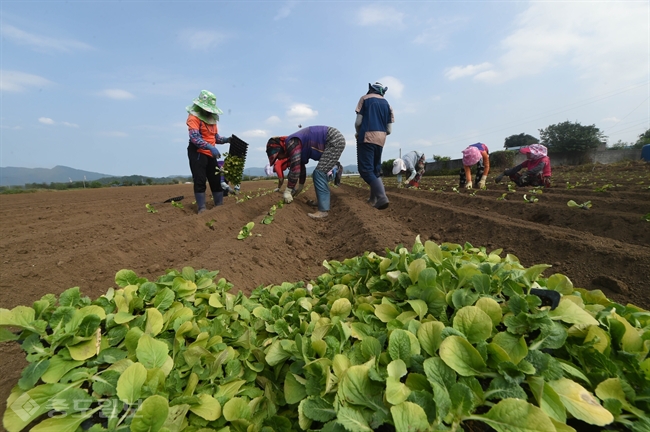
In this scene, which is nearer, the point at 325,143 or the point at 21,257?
the point at 21,257

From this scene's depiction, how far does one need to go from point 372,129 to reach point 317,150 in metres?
1.21

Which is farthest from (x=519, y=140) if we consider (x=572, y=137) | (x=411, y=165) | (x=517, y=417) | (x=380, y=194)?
(x=517, y=417)

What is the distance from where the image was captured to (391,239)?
3377 millimetres

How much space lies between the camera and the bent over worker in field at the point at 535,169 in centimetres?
866

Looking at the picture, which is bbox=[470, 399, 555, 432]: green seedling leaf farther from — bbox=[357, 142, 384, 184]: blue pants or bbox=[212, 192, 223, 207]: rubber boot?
bbox=[212, 192, 223, 207]: rubber boot

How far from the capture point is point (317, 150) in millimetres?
6105

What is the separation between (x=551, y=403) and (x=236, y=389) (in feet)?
3.05

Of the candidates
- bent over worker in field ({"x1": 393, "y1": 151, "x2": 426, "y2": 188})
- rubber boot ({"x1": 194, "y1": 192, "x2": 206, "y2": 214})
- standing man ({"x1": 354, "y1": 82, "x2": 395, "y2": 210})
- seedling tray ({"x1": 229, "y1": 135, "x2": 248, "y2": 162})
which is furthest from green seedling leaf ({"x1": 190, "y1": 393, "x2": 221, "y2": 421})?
bent over worker in field ({"x1": 393, "y1": 151, "x2": 426, "y2": 188})

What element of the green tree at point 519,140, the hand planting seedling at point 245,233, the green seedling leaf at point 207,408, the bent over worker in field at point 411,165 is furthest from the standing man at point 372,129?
the green tree at point 519,140

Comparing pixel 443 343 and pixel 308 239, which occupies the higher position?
pixel 443 343

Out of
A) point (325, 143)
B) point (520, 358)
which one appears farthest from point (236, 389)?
point (325, 143)

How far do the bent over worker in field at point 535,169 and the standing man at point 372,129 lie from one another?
548 cm

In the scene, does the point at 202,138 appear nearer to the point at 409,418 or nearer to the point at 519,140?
the point at 409,418

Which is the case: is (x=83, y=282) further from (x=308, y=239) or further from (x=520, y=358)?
(x=520, y=358)
